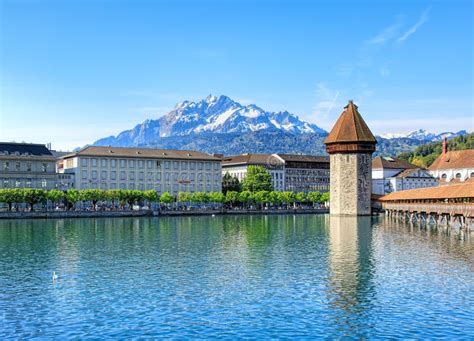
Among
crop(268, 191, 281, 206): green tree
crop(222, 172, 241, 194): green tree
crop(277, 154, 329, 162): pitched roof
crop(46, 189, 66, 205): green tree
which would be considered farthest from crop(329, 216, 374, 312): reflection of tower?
crop(277, 154, 329, 162): pitched roof

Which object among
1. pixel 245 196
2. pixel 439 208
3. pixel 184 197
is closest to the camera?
pixel 439 208

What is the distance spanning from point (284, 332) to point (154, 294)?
5973 mm

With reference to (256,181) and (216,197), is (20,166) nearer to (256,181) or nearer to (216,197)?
(216,197)

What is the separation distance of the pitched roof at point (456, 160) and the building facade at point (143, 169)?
38.1 metres

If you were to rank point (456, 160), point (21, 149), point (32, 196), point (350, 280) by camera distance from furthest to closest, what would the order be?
point (456, 160) → point (21, 149) → point (32, 196) → point (350, 280)

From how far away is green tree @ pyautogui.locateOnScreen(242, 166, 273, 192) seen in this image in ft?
337

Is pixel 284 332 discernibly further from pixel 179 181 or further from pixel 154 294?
pixel 179 181

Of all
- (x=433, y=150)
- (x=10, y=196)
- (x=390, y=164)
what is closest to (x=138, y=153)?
(x=10, y=196)

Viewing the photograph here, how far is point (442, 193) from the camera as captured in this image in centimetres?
5475

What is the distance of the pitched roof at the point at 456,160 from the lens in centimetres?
10300

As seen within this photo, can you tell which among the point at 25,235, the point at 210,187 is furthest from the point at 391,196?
the point at 25,235

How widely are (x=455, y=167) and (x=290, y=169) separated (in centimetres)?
2980

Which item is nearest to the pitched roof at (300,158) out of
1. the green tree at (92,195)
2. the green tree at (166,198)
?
the green tree at (166,198)

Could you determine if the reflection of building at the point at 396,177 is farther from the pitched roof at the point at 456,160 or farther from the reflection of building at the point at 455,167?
the pitched roof at the point at 456,160
